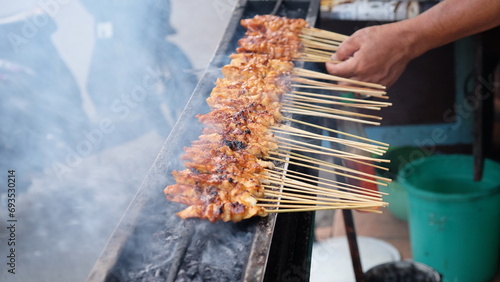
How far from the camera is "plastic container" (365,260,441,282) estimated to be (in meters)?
4.39

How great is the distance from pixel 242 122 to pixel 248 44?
4.10 ft

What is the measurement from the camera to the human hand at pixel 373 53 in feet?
12.6

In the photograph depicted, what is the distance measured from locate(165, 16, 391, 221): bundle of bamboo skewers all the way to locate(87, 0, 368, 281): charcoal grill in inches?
3.6

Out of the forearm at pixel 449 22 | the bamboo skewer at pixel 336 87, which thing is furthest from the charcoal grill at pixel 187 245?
the forearm at pixel 449 22

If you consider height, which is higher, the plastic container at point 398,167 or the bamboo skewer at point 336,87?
the bamboo skewer at point 336,87

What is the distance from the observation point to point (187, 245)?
2275 millimetres

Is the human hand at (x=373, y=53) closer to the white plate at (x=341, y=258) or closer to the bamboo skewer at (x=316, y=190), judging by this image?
the bamboo skewer at (x=316, y=190)

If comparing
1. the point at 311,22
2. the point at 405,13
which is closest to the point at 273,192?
the point at 311,22

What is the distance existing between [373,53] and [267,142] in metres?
1.50

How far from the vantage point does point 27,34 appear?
679 cm

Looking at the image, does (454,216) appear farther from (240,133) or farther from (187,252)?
(187,252)

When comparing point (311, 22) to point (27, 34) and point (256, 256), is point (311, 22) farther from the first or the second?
point (27, 34)

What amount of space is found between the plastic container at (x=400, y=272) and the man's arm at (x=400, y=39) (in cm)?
179

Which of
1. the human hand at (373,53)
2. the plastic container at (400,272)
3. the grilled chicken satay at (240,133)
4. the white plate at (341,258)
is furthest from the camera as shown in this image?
the white plate at (341,258)
